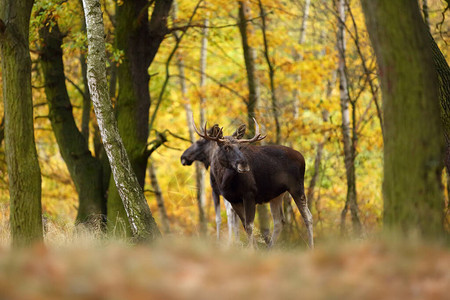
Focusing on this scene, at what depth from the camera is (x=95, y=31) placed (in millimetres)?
11047

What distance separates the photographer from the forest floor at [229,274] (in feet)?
15.7

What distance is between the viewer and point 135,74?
1722 centimetres

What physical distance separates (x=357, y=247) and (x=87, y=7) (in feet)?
22.1

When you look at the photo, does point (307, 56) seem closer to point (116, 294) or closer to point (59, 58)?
point (59, 58)

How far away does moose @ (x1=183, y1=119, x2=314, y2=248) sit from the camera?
12359 millimetres

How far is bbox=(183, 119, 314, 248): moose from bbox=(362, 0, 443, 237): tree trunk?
15.5 ft

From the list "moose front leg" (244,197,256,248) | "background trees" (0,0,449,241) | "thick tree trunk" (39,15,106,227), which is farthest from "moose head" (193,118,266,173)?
"thick tree trunk" (39,15,106,227)

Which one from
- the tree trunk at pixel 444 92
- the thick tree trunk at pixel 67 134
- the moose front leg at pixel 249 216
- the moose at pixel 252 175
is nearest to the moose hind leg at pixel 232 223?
the moose at pixel 252 175

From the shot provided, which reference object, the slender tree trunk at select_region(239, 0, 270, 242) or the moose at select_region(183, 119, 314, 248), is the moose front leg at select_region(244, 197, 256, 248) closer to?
the moose at select_region(183, 119, 314, 248)

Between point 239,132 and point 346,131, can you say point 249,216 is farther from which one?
point 346,131

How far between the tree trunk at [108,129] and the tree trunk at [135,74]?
18.9ft

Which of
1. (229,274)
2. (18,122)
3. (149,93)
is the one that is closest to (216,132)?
(18,122)

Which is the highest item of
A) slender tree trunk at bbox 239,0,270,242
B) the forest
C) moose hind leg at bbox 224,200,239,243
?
slender tree trunk at bbox 239,0,270,242

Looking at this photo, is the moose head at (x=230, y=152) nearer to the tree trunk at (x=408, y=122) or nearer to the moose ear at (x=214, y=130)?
the moose ear at (x=214, y=130)
